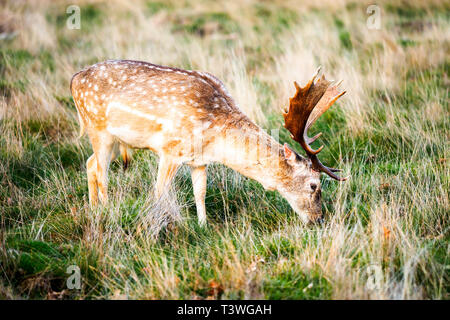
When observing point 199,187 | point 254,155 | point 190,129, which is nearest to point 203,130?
point 190,129

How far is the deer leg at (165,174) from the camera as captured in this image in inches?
179

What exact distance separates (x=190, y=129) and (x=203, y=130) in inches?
4.7

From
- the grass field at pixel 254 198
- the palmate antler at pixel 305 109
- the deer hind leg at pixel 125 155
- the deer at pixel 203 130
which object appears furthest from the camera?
the deer hind leg at pixel 125 155

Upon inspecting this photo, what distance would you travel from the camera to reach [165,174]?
4547mm

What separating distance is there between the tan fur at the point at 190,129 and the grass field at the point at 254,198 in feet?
1.01

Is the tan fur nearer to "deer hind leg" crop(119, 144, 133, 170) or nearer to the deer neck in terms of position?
the deer neck

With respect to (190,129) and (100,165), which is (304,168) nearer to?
(190,129)

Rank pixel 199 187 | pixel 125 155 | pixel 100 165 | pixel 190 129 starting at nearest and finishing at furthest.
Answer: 1. pixel 190 129
2. pixel 199 187
3. pixel 100 165
4. pixel 125 155

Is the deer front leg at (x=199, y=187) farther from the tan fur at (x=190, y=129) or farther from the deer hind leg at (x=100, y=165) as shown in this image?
the deer hind leg at (x=100, y=165)

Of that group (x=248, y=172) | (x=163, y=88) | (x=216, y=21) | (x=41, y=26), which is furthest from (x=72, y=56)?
(x=248, y=172)

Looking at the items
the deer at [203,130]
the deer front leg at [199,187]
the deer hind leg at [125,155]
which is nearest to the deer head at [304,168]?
the deer at [203,130]

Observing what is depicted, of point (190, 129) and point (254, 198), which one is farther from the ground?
point (190, 129)

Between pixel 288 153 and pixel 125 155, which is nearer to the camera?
pixel 288 153

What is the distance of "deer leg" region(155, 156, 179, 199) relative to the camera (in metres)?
4.55
